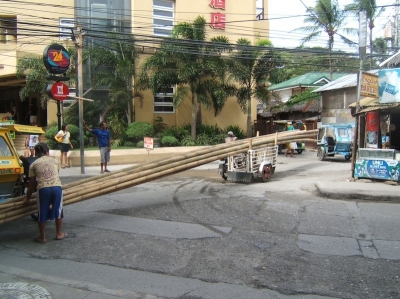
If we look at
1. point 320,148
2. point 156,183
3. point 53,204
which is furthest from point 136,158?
point 53,204

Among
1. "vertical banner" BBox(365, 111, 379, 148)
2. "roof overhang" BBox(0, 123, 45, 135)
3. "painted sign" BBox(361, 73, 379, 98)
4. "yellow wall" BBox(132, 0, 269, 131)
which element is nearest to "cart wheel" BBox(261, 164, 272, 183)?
"vertical banner" BBox(365, 111, 379, 148)

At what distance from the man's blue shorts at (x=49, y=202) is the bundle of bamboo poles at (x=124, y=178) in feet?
1.56

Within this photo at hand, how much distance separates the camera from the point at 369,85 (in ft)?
36.7

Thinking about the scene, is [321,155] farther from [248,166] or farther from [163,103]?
[163,103]

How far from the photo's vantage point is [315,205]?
900 cm

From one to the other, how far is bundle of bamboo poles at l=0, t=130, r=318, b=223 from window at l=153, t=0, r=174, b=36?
14007mm

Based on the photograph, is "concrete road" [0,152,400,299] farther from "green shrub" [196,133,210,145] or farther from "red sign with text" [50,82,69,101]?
"green shrub" [196,133,210,145]

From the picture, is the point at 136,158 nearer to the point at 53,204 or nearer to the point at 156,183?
the point at 156,183

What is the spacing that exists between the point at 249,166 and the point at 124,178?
16.1 ft

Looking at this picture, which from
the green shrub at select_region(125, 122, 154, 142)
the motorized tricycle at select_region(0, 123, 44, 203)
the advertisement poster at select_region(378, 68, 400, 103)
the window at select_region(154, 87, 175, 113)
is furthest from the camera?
the window at select_region(154, 87, 175, 113)

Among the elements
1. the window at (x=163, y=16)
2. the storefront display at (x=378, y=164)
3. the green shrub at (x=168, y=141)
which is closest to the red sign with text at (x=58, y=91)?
the green shrub at (x=168, y=141)

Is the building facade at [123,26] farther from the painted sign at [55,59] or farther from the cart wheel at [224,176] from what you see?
the cart wheel at [224,176]

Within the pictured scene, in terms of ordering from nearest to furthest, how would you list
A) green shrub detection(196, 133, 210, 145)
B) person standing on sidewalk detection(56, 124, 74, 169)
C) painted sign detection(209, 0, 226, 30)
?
person standing on sidewalk detection(56, 124, 74, 169), green shrub detection(196, 133, 210, 145), painted sign detection(209, 0, 226, 30)

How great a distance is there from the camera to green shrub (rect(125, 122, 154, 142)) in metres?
19.8
